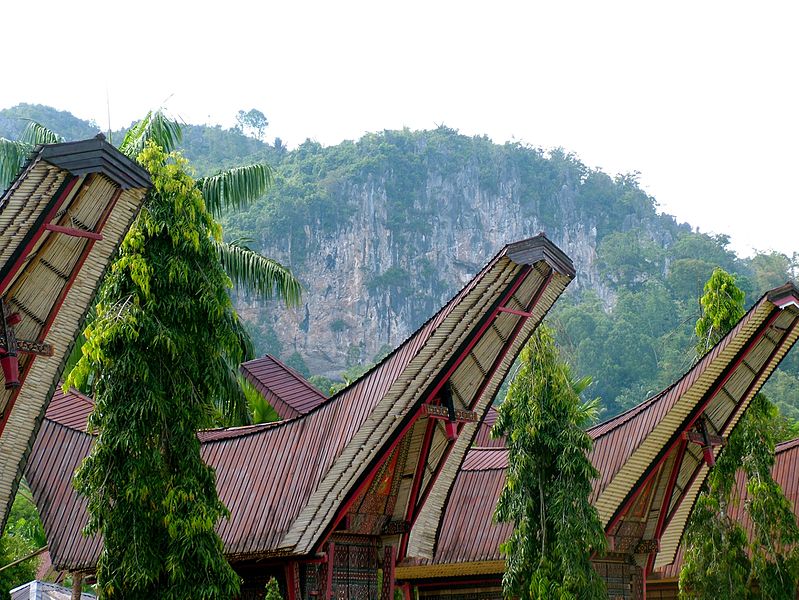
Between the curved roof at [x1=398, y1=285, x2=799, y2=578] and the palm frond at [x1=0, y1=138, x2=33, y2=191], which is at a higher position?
the palm frond at [x1=0, y1=138, x2=33, y2=191]

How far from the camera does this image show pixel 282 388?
20125 mm

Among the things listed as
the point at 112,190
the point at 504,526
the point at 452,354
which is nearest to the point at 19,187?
the point at 112,190

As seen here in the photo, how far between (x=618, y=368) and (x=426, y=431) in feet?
135

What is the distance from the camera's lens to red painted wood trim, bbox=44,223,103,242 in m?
9.52

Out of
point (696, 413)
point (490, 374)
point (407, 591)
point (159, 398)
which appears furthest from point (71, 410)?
point (696, 413)

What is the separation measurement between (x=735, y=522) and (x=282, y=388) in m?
7.75

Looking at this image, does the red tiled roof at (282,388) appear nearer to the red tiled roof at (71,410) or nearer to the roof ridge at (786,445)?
the red tiled roof at (71,410)

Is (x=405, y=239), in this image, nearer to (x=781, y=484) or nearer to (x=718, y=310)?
(x=781, y=484)

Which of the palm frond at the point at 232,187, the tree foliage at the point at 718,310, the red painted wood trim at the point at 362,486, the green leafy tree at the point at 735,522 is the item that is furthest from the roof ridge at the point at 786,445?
the palm frond at the point at 232,187

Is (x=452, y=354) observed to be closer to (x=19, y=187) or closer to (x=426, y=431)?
(x=426, y=431)

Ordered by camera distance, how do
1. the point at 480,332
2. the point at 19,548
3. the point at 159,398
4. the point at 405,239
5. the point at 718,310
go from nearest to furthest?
the point at 159,398 → the point at 480,332 → the point at 718,310 → the point at 19,548 → the point at 405,239

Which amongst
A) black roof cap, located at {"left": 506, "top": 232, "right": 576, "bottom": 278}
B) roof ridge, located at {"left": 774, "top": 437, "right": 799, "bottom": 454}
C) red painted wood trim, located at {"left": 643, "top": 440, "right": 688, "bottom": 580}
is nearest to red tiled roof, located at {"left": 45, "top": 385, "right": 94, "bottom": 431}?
black roof cap, located at {"left": 506, "top": 232, "right": 576, "bottom": 278}

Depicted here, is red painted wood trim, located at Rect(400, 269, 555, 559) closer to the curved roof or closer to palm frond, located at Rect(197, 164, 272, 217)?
the curved roof

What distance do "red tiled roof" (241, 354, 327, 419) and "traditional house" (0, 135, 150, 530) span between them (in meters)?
8.71
